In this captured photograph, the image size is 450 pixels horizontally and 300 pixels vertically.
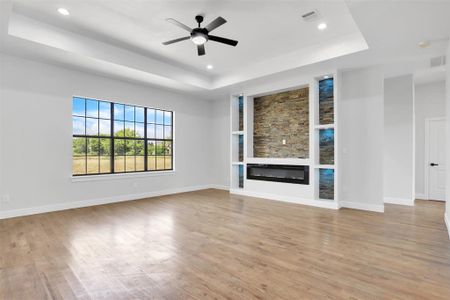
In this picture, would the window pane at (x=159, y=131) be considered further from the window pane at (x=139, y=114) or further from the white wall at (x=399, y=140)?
the white wall at (x=399, y=140)

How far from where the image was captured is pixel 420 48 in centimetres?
409

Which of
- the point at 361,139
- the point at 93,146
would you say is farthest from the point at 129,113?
the point at 361,139

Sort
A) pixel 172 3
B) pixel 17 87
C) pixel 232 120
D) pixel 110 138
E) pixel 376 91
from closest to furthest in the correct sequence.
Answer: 1. pixel 172 3
2. pixel 17 87
3. pixel 376 91
4. pixel 110 138
5. pixel 232 120

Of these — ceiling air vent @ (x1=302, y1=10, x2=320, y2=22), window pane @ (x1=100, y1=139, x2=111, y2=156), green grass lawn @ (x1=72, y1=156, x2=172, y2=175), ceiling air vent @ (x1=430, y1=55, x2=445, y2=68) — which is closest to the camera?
ceiling air vent @ (x1=302, y1=10, x2=320, y2=22)

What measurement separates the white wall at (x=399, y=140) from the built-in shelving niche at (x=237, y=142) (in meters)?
3.82

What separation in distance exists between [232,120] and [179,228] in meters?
4.18

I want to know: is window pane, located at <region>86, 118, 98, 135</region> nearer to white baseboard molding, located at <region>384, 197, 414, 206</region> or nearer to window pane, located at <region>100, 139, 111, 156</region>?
A: window pane, located at <region>100, 139, 111, 156</region>

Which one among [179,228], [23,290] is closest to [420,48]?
[179,228]

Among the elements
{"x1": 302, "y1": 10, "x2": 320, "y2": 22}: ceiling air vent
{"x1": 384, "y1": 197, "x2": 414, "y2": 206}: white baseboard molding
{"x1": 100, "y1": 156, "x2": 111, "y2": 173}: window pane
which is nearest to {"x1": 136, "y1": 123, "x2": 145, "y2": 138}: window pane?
{"x1": 100, "y1": 156, "x2": 111, "y2": 173}: window pane

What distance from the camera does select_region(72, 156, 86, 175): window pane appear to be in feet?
17.7

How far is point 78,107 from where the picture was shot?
549 cm

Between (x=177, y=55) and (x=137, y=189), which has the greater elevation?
(x=177, y=55)

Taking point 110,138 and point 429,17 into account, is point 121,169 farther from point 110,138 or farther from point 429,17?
point 429,17

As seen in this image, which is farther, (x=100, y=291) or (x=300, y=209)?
(x=300, y=209)
